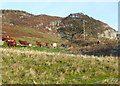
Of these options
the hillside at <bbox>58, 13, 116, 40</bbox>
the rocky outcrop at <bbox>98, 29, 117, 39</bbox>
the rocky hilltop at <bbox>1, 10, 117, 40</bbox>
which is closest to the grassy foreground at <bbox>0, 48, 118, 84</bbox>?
the hillside at <bbox>58, 13, 116, 40</bbox>

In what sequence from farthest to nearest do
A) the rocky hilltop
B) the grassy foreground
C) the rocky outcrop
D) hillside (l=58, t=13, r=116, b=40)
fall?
the rocky outcrop → the rocky hilltop → hillside (l=58, t=13, r=116, b=40) → the grassy foreground

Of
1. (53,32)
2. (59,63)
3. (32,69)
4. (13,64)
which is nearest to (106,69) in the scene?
(59,63)

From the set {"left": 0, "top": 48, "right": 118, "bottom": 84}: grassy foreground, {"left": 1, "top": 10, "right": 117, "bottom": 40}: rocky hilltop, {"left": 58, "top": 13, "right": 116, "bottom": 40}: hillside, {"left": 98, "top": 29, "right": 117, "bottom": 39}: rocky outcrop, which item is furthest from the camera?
{"left": 98, "top": 29, "right": 117, "bottom": 39}: rocky outcrop

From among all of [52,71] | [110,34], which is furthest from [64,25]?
[52,71]

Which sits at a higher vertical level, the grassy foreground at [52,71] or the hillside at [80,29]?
the hillside at [80,29]

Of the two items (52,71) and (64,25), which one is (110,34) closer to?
(64,25)

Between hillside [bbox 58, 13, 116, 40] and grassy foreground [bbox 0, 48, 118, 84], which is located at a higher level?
hillside [bbox 58, 13, 116, 40]

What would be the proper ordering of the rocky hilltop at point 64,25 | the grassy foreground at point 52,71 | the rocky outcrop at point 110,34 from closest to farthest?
1. the grassy foreground at point 52,71
2. the rocky hilltop at point 64,25
3. the rocky outcrop at point 110,34

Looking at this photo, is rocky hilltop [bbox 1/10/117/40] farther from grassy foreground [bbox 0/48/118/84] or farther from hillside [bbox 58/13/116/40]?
grassy foreground [bbox 0/48/118/84]

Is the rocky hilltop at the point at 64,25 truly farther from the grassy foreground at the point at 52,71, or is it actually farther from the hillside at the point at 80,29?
the grassy foreground at the point at 52,71

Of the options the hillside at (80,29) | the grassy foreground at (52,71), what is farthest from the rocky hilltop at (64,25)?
the grassy foreground at (52,71)

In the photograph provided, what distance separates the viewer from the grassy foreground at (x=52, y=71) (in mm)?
14210

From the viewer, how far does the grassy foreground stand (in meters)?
14.2

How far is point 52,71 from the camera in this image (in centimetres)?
1675
